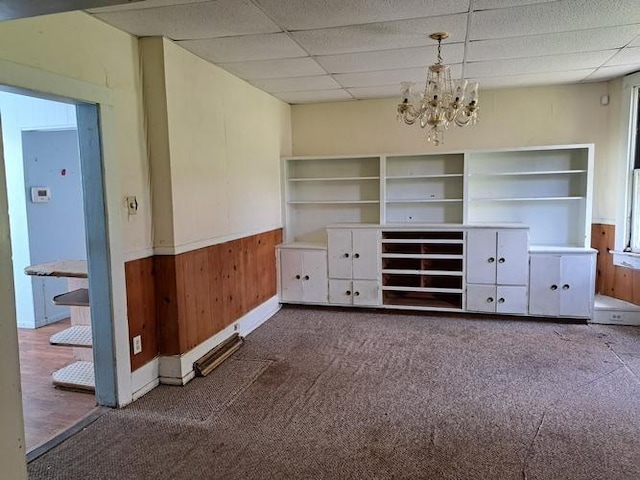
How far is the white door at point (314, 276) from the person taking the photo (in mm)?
5215

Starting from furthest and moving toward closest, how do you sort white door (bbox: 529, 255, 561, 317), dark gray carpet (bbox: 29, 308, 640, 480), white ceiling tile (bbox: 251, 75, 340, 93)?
white door (bbox: 529, 255, 561, 317), white ceiling tile (bbox: 251, 75, 340, 93), dark gray carpet (bbox: 29, 308, 640, 480)

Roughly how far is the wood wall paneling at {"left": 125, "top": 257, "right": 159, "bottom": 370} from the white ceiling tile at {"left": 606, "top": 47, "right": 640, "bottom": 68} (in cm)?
404

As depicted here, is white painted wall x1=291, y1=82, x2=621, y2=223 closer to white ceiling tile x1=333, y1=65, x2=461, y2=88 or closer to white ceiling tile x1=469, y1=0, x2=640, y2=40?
white ceiling tile x1=333, y1=65, x2=461, y2=88

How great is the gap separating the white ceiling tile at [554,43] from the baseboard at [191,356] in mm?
3056

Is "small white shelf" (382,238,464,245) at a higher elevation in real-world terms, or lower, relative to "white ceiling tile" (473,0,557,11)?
lower

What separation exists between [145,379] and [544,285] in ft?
12.6

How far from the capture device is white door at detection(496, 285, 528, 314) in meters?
4.70

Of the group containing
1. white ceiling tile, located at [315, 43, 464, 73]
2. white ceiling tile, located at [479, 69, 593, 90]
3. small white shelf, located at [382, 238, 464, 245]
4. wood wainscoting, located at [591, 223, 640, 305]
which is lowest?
wood wainscoting, located at [591, 223, 640, 305]

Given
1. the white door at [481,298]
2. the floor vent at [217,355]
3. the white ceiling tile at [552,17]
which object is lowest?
the floor vent at [217,355]

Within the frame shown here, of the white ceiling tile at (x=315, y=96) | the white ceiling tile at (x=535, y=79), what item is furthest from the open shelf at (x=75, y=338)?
the white ceiling tile at (x=535, y=79)

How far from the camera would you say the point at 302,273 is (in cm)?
527

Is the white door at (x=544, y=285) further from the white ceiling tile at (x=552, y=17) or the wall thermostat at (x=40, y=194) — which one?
the wall thermostat at (x=40, y=194)

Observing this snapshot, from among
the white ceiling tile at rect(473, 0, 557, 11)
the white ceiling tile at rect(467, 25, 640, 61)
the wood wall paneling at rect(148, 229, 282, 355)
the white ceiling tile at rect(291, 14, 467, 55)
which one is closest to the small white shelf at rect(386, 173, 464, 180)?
the white ceiling tile at rect(467, 25, 640, 61)

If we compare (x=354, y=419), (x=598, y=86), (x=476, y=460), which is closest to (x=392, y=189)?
(x=598, y=86)
